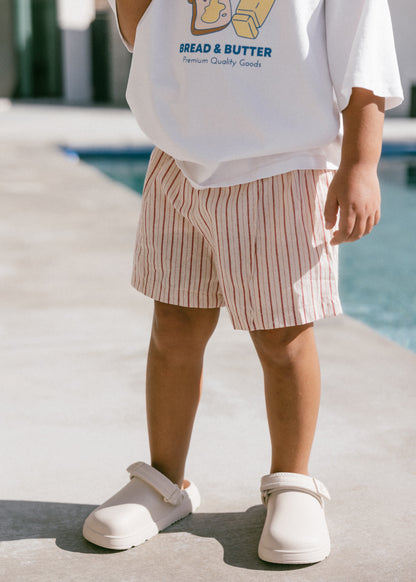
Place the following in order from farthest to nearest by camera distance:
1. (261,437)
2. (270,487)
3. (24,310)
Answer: (24,310) < (261,437) < (270,487)

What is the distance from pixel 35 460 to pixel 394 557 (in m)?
0.70

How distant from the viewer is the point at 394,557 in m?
1.24

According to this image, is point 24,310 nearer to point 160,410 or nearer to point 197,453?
point 197,453

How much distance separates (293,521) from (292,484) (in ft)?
0.21

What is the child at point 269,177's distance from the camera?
1189mm

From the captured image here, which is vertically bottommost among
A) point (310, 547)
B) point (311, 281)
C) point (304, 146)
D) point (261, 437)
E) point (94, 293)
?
point (94, 293)

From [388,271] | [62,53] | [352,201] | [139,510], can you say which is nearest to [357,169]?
[352,201]

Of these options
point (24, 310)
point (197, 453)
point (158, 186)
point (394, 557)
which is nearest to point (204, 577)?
point (394, 557)

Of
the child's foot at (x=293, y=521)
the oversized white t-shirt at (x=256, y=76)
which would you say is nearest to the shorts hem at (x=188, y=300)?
the oversized white t-shirt at (x=256, y=76)

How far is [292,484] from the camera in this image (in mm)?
1301

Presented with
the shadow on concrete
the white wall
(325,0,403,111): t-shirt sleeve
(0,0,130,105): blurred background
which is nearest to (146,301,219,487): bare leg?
the shadow on concrete

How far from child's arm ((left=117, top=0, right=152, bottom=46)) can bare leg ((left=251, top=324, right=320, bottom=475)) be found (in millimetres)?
514

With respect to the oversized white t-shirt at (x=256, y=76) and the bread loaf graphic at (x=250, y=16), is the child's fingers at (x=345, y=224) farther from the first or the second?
the bread loaf graphic at (x=250, y=16)

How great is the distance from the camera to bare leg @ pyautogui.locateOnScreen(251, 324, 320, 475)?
128 cm
